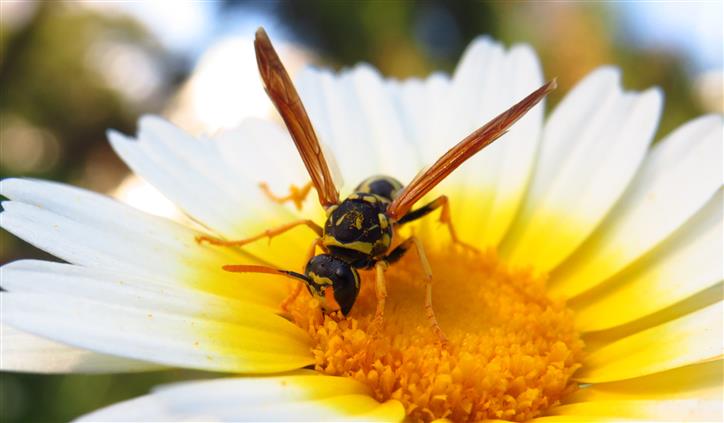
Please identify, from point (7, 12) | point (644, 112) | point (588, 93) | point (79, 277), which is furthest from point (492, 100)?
point (7, 12)

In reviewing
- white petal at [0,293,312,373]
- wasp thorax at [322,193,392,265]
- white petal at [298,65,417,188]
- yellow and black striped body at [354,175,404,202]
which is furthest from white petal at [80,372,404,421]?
white petal at [298,65,417,188]

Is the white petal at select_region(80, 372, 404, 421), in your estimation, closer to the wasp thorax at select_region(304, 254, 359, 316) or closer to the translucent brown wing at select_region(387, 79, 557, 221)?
the wasp thorax at select_region(304, 254, 359, 316)

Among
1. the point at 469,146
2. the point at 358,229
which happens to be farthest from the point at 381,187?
the point at 469,146

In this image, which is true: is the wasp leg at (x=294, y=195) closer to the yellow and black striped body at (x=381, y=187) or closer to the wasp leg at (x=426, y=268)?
the yellow and black striped body at (x=381, y=187)

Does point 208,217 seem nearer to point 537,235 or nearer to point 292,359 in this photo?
point 292,359

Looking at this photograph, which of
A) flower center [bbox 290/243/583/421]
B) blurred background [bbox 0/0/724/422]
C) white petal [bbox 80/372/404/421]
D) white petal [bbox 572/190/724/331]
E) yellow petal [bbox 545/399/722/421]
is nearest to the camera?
white petal [bbox 80/372/404/421]
